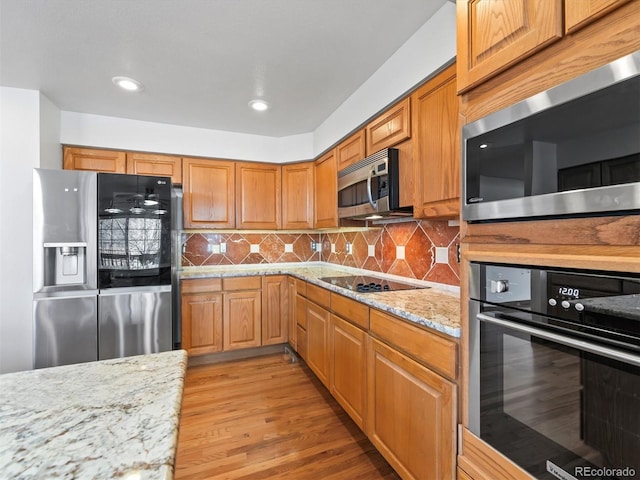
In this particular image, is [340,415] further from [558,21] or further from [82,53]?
[82,53]

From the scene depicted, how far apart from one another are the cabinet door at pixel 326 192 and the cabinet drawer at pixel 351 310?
886 millimetres

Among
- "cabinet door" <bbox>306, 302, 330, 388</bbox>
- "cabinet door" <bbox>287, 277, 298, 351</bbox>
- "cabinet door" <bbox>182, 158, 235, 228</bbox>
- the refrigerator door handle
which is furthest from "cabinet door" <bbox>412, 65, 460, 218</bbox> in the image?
"cabinet door" <bbox>182, 158, 235, 228</bbox>

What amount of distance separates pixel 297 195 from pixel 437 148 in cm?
199

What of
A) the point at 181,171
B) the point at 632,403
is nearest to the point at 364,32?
the point at 632,403

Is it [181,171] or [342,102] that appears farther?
[181,171]

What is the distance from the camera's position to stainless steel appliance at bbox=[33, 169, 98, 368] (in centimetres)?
214

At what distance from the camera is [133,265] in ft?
7.70

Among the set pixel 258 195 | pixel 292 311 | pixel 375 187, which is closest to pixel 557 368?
pixel 375 187

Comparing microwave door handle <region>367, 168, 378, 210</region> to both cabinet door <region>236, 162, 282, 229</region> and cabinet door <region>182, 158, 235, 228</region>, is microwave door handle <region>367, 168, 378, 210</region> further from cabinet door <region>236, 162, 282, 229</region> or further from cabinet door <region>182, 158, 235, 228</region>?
cabinet door <region>182, 158, 235, 228</region>

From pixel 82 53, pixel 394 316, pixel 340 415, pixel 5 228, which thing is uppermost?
pixel 82 53

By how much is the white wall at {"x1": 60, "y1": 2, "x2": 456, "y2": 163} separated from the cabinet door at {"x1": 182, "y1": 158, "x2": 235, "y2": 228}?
11 cm

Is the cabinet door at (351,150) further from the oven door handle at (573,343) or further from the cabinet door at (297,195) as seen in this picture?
the oven door handle at (573,343)

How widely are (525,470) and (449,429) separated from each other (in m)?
0.29

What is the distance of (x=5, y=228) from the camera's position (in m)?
2.28
